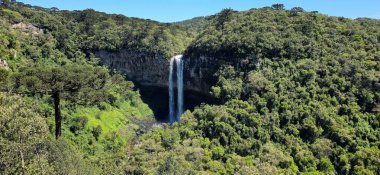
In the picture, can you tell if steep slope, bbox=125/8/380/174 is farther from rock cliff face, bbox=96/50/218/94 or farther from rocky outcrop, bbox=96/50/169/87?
rocky outcrop, bbox=96/50/169/87

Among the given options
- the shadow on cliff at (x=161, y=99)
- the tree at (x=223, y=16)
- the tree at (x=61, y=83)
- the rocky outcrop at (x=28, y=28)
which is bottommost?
the shadow on cliff at (x=161, y=99)

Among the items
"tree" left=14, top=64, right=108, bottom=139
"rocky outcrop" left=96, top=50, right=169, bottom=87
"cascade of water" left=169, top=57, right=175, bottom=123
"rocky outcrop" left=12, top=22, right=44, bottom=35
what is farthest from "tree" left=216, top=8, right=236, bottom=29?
"tree" left=14, top=64, right=108, bottom=139

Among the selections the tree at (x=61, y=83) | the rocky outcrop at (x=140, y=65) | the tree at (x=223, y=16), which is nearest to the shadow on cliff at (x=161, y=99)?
the rocky outcrop at (x=140, y=65)

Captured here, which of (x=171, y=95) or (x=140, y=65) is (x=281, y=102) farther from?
(x=140, y=65)

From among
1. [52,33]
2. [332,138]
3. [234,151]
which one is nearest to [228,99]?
[234,151]

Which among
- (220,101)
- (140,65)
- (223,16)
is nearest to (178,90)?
(140,65)

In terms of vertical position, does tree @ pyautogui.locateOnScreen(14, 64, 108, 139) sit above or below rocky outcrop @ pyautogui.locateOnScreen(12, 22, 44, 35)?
below

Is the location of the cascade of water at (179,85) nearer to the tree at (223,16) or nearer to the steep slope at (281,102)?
the steep slope at (281,102)
